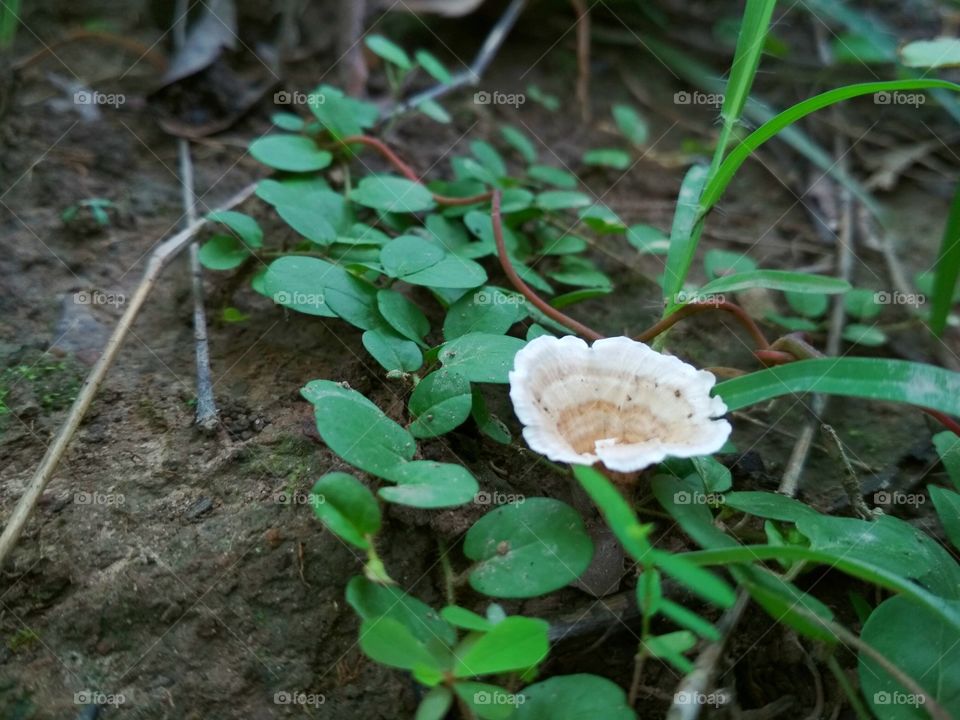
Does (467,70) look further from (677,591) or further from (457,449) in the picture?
(677,591)

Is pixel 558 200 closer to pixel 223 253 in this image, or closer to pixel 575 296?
pixel 575 296

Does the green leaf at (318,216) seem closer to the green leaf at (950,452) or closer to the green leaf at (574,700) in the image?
the green leaf at (574,700)

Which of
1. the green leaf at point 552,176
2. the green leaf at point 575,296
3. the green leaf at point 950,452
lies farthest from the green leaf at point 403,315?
the green leaf at point 950,452

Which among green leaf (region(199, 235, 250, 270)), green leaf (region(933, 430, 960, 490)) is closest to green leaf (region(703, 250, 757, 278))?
green leaf (region(933, 430, 960, 490))

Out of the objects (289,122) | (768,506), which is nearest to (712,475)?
(768,506)

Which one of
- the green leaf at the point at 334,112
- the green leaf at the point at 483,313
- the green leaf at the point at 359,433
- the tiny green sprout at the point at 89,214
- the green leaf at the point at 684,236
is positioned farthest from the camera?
the green leaf at the point at 334,112

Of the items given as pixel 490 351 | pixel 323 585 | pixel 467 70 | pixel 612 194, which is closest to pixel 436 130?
pixel 467 70
